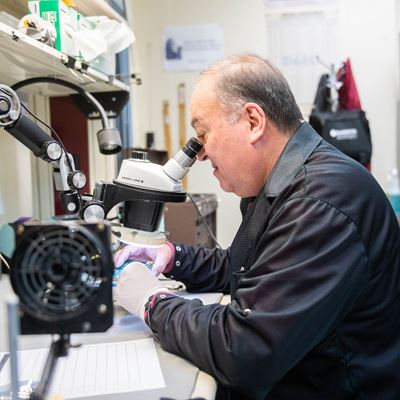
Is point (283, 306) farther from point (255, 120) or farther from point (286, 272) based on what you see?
point (255, 120)

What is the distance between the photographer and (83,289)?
21.7 inches

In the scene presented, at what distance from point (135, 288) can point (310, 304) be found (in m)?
0.40

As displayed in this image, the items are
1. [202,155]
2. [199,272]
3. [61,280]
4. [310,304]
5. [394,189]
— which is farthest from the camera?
[394,189]

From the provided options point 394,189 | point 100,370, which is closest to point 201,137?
point 100,370

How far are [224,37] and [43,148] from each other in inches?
76.8

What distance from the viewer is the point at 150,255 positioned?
120cm

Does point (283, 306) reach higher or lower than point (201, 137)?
lower

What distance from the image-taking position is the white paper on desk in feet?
2.22

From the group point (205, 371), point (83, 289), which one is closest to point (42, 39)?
point (83, 289)

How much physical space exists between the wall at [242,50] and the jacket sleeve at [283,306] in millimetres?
1853

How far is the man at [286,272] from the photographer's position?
0.71 m

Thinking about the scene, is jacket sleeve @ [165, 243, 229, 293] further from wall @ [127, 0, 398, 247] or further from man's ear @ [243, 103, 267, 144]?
wall @ [127, 0, 398, 247]

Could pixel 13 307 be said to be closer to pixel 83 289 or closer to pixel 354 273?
pixel 83 289

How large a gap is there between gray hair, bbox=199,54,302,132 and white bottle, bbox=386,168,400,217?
1635 mm
